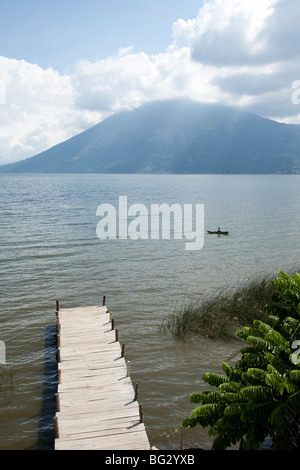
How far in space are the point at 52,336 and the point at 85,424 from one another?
10206 millimetres

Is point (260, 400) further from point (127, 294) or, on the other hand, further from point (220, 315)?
point (127, 294)

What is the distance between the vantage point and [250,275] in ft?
118

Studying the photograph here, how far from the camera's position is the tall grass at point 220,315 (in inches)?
934

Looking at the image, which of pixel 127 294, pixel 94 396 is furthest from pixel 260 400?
pixel 127 294

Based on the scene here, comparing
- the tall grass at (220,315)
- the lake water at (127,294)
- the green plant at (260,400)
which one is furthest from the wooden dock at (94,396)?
the tall grass at (220,315)

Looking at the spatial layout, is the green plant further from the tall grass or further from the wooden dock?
the tall grass

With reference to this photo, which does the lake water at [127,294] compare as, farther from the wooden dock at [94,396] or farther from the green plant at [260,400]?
the green plant at [260,400]

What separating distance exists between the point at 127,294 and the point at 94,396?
49.9 feet

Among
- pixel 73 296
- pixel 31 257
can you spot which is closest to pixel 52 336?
pixel 73 296

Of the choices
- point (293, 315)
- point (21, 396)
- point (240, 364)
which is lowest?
point (21, 396)

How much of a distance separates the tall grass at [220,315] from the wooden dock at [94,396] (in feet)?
16.7

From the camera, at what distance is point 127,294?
30453 mm

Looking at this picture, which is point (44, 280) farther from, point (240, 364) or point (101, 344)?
point (240, 364)

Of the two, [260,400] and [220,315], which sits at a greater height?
[260,400]
